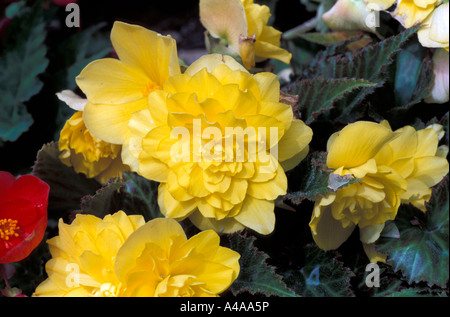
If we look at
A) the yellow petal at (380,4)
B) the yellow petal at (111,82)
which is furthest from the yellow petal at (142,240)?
the yellow petal at (380,4)

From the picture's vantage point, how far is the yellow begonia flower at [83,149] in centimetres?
69

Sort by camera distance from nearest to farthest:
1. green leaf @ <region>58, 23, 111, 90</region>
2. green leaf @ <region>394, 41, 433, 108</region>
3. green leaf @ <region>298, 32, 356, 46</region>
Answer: green leaf @ <region>394, 41, 433, 108</region>, green leaf @ <region>298, 32, 356, 46</region>, green leaf @ <region>58, 23, 111, 90</region>

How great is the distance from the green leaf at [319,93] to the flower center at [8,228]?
0.43m

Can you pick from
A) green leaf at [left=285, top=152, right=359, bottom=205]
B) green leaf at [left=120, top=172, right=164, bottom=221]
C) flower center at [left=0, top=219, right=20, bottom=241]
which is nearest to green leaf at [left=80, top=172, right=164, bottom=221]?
green leaf at [left=120, top=172, right=164, bottom=221]

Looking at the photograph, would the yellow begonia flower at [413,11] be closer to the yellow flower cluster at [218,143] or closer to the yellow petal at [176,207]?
the yellow flower cluster at [218,143]

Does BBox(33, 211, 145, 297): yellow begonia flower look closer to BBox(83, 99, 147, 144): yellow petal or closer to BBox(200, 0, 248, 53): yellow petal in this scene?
BBox(83, 99, 147, 144): yellow petal

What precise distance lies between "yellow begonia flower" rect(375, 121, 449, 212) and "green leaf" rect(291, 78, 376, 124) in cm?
10

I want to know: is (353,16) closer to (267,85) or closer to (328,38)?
(328,38)

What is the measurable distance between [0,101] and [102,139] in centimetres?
54

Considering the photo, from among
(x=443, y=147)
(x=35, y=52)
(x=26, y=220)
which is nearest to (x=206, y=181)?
(x=26, y=220)

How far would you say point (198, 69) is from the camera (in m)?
0.60

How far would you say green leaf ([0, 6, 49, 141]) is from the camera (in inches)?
40.1
